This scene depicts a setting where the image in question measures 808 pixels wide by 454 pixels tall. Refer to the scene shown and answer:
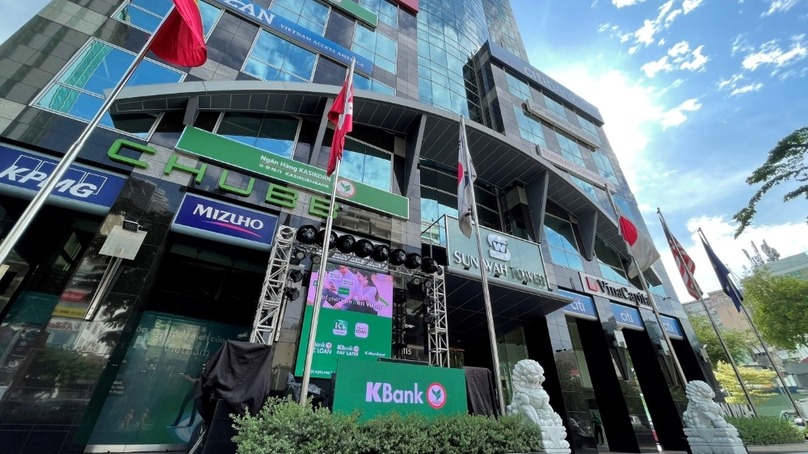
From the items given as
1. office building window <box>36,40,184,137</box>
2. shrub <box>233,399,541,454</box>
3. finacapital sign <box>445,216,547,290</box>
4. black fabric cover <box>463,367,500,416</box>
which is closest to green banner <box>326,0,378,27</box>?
office building window <box>36,40,184,137</box>

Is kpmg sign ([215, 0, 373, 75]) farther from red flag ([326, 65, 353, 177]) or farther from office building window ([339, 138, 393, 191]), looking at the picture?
red flag ([326, 65, 353, 177])

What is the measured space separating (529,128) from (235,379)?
26128 mm

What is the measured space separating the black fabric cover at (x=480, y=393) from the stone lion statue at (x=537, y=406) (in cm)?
196

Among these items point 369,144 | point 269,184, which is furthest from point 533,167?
point 269,184

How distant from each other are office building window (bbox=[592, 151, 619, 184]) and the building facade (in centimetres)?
721

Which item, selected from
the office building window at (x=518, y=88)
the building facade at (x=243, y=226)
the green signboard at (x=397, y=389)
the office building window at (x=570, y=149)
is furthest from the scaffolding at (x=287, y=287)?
the office building window at (x=518, y=88)

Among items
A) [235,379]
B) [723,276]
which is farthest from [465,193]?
[723,276]

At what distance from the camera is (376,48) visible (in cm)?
2170

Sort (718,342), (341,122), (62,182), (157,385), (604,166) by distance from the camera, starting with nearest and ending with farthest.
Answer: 1. (62,182)
2. (341,122)
3. (157,385)
4. (604,166)
5. (718,342)

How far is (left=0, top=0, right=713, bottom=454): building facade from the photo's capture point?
9414mm

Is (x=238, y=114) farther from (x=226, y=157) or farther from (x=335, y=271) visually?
(x=335, y=271)

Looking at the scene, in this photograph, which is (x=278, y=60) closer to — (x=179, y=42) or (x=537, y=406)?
(x=179, y=42)

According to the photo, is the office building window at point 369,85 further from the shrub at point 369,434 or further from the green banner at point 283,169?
the shrub at point 369,434

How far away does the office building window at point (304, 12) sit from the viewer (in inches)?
750
